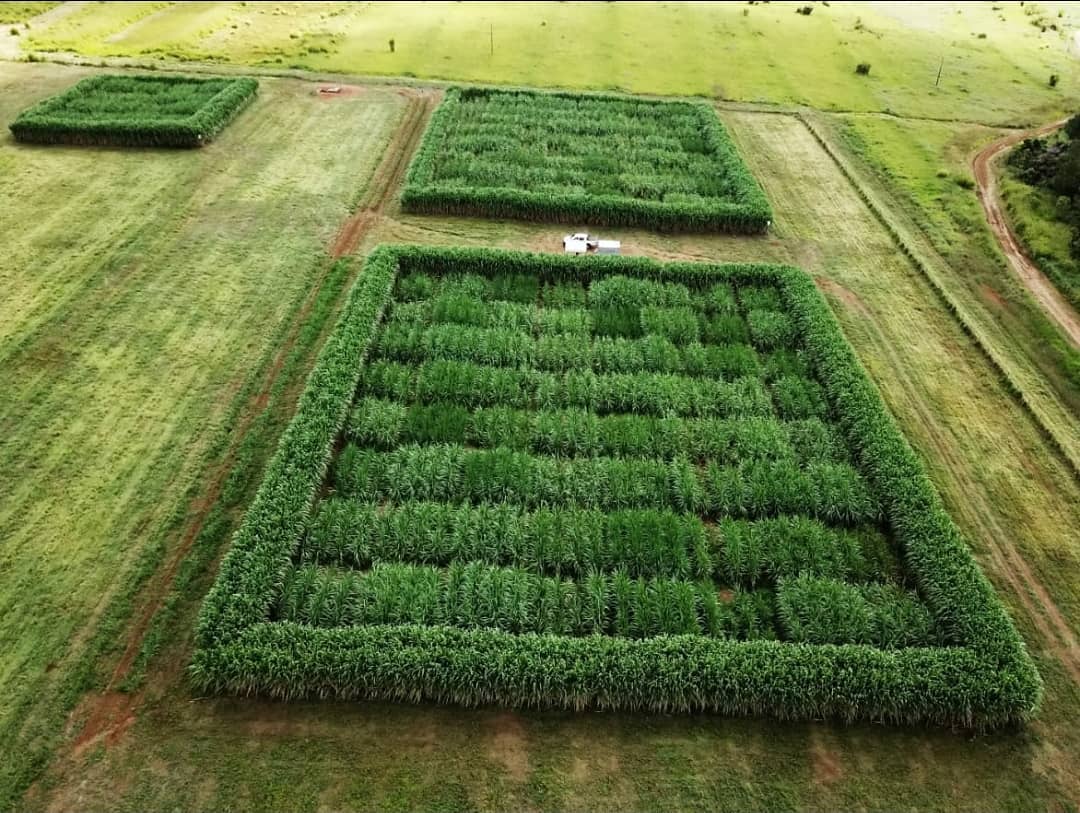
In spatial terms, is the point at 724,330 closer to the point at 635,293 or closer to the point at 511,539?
the point at 635,293

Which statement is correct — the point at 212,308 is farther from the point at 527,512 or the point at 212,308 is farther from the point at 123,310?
the point at 527,512

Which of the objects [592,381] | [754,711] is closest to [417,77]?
[592,381]

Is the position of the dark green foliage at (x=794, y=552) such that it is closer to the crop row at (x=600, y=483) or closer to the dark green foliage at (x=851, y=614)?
the dark green foliage at (x=851, y=614)

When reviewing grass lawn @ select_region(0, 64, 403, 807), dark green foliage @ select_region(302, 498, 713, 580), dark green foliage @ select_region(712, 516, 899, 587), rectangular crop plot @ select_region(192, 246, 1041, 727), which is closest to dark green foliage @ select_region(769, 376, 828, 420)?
rectangular crop plot @ select_region(192, 246, 1041, 727)

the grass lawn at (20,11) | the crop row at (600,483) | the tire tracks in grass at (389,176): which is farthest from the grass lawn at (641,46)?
the crop row at (600,483)

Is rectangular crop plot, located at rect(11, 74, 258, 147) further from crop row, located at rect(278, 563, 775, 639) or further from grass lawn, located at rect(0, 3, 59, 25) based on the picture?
crop row, located at rect(278, 563, 775, 639)
